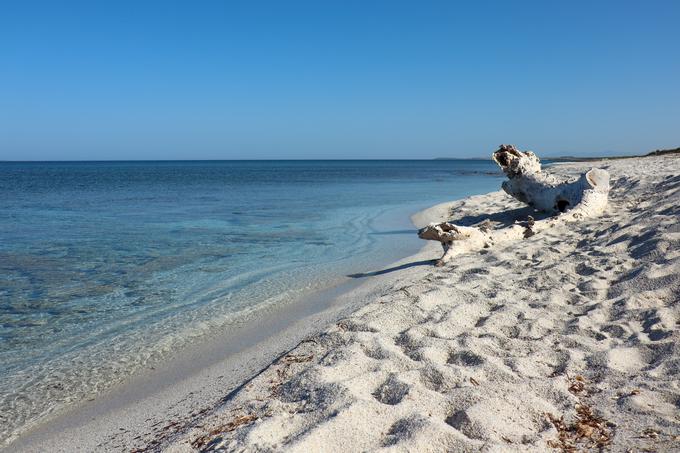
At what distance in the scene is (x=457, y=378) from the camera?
10.3 feet

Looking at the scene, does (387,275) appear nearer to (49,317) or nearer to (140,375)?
(140,375)

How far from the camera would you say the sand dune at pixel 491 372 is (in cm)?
255

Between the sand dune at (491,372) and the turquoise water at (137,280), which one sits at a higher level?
the sand dune at (491,372)

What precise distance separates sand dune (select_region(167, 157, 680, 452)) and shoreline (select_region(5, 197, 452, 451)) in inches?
20.4

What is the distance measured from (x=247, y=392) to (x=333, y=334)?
1.02 m

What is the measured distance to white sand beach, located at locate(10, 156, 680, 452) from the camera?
8.45 ft

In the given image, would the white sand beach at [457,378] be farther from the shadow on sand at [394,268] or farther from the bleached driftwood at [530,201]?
the shadow on sand at [394,268]

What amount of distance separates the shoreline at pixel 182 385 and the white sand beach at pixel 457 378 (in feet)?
0.06

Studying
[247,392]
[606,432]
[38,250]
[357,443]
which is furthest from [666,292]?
[38,250]

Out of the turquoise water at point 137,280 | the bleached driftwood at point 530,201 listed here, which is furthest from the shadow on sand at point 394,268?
the bleached driftwood at point 530,201

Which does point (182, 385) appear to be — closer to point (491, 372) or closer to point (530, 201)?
point (491, 372)

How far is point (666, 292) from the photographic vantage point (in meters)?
4.32

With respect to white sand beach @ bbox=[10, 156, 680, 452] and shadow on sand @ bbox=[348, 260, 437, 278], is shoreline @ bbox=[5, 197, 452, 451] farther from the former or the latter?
shadow on sand @ bbox=[348, 260, 437, 278]

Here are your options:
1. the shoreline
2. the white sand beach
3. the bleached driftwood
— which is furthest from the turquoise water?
the bleached driftwood
